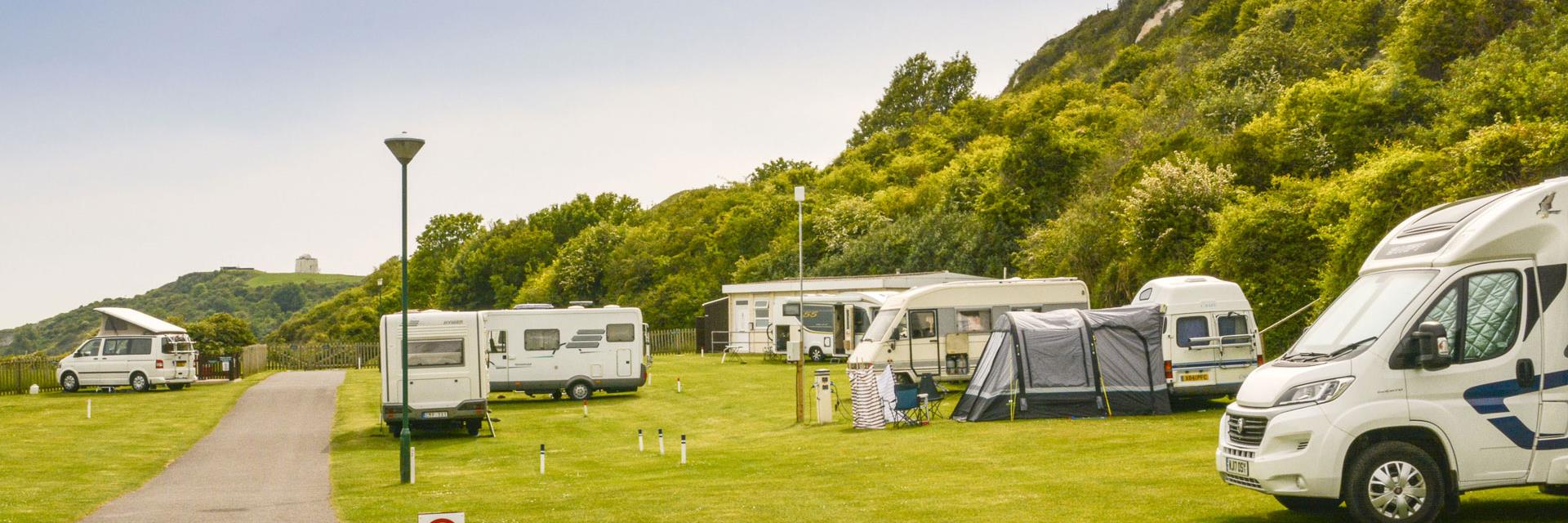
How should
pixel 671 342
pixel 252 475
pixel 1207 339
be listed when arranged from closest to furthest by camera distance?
1. pixel 252 475
2. pixel 1207 339
3. pixel 671 342

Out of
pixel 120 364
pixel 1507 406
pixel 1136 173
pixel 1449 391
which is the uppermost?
pixel 1136 173

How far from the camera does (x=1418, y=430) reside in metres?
9.42

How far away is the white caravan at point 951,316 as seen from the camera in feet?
92.7

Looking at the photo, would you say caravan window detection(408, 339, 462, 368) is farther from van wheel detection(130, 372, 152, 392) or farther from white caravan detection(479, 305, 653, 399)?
van wheel detection(130, 372, 152, 392)

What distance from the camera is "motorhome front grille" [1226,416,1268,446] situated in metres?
9.78

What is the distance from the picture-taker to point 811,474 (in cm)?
1609

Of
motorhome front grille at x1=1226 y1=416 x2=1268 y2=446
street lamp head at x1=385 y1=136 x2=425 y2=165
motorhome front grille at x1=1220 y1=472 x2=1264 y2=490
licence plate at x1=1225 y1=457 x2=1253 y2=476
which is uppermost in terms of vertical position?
street lamp head at x1=385 y1=136 x2=425 y2=165

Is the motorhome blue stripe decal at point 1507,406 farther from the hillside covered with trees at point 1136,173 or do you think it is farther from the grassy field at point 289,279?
the grassy field at point 289,279

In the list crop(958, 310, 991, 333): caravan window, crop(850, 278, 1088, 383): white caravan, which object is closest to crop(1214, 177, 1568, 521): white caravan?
crop(850, 278, 1088, 383): white caravan

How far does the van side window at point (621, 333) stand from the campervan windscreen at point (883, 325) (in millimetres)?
6298

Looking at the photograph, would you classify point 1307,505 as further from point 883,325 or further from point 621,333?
point 621,333

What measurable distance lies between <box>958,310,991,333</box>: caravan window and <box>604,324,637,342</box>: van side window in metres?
8.39

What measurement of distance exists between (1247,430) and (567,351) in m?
23.2

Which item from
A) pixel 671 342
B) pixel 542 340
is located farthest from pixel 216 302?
pixel 542 340
